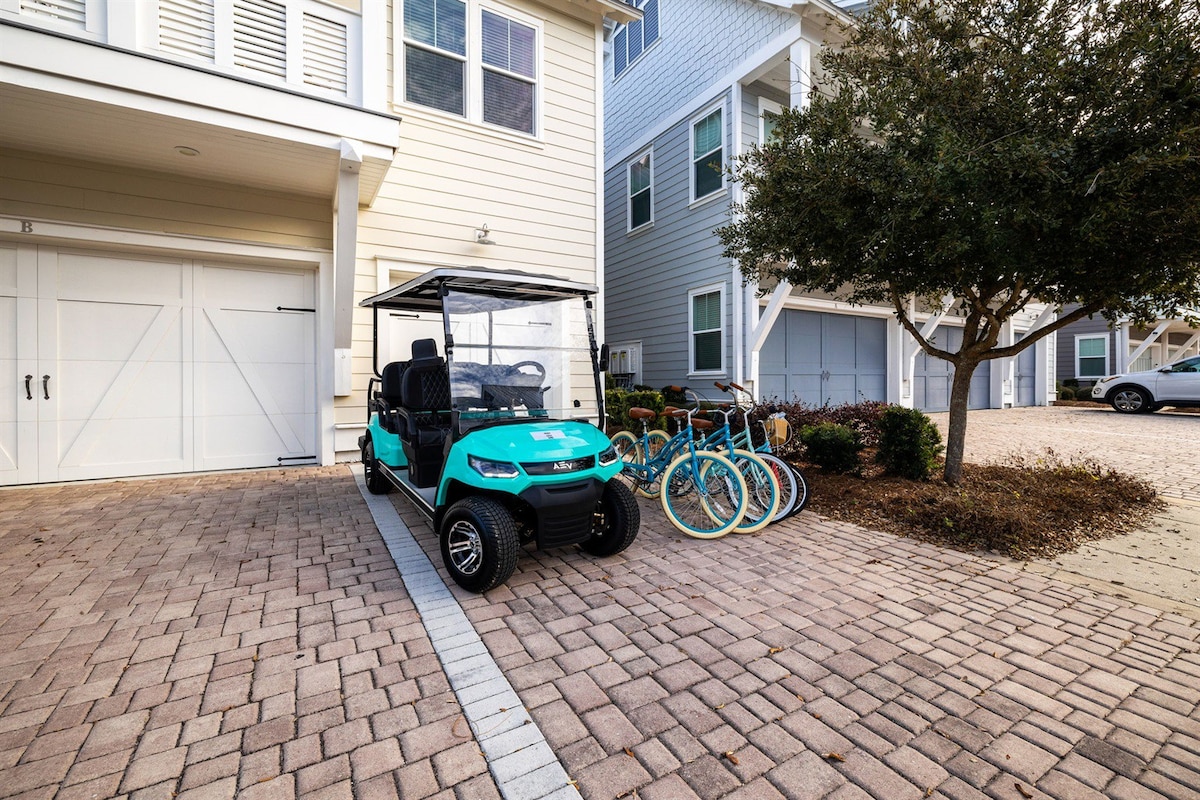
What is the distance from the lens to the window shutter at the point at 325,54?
513 cm

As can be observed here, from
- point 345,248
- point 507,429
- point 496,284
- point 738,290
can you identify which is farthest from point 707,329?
point 507,429

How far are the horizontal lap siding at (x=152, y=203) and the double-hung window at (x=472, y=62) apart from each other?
2.05 meters

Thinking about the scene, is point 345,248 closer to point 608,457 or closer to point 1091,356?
point 608,457

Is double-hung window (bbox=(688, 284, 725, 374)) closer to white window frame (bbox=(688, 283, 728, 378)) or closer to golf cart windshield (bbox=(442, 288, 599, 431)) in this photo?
white window frame (bbox=(688, 283, 728, 378))

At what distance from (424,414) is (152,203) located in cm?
403

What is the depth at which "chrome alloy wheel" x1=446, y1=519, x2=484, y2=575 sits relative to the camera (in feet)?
9.93

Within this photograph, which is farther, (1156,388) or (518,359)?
(1156,388)

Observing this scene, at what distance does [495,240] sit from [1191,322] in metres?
6.96

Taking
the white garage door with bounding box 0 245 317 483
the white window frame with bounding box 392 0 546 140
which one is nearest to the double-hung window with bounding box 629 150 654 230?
the white window frame with bounding box 392 0 546 140

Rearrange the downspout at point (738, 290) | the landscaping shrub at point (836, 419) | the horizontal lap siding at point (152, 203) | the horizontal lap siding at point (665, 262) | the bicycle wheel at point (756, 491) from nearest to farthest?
the bicycle wheel at point (756, 491) < the horizontal lap siding at point (152, 203) < the landscaping shrub at point (836, 419) < the downspout at point (738, 290) < the horizontal lap siding at point (665, 262)

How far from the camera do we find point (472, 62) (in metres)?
7.01

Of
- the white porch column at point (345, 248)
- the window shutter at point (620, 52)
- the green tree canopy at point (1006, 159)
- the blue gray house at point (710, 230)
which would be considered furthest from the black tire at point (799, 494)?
the window shutter at point (620, 52)

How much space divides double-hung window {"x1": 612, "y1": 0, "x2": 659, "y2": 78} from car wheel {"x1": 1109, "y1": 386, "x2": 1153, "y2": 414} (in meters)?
13.7

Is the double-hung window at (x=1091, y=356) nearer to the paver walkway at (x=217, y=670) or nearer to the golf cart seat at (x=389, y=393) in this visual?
the golf cart seat at (x=389, y=393)
